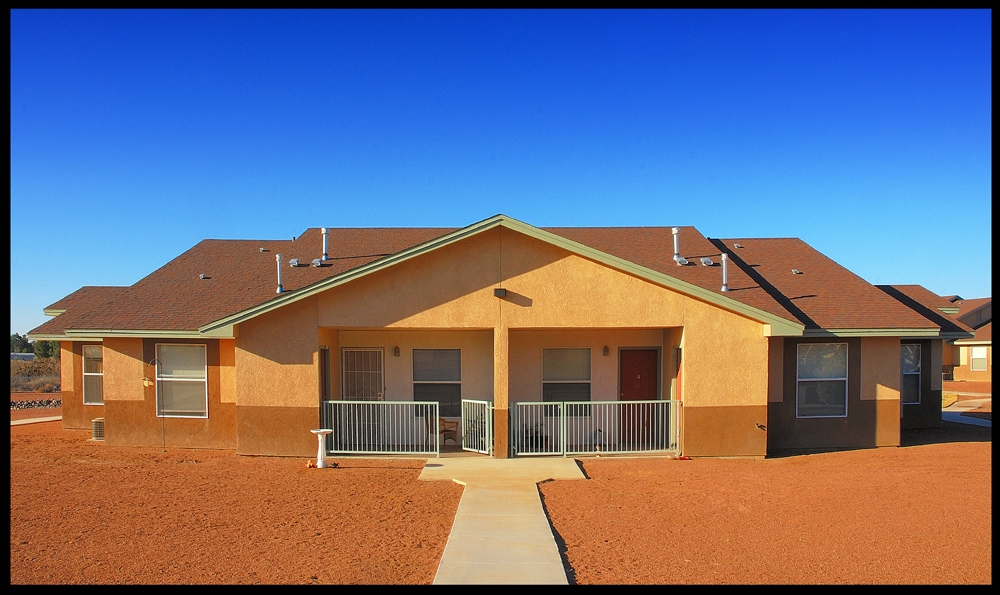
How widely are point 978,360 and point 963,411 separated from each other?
1751 cm

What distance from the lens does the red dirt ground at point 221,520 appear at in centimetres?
738

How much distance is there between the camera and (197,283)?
56.7 ft

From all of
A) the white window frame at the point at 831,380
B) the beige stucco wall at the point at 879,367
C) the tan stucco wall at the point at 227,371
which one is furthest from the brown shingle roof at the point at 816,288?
the tan stucco wall at the point at 227,371

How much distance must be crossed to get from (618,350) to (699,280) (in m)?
2.48

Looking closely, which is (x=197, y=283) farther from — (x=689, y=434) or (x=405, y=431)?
(x=689, y=434)

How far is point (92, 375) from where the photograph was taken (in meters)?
18.4

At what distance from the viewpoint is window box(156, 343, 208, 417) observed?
15227mm

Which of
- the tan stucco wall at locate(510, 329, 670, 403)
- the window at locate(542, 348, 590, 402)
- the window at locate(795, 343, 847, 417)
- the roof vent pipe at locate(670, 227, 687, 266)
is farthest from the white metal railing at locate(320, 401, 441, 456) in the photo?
the window at locate(795, 343, 847, 417)

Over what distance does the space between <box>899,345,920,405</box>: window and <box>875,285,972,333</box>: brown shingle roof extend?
0.93 m

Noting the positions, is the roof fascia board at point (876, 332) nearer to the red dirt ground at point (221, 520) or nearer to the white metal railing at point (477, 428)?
the white metal railing at point (477, 428)

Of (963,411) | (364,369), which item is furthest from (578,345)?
(963,411)

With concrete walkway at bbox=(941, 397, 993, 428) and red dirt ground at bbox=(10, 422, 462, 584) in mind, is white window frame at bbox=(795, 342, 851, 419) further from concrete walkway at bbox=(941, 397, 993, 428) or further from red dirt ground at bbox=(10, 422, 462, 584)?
red dirt ground at bbox=(10, 422, 462, 584)

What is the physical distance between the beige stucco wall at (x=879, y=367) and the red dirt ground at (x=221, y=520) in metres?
9.82
